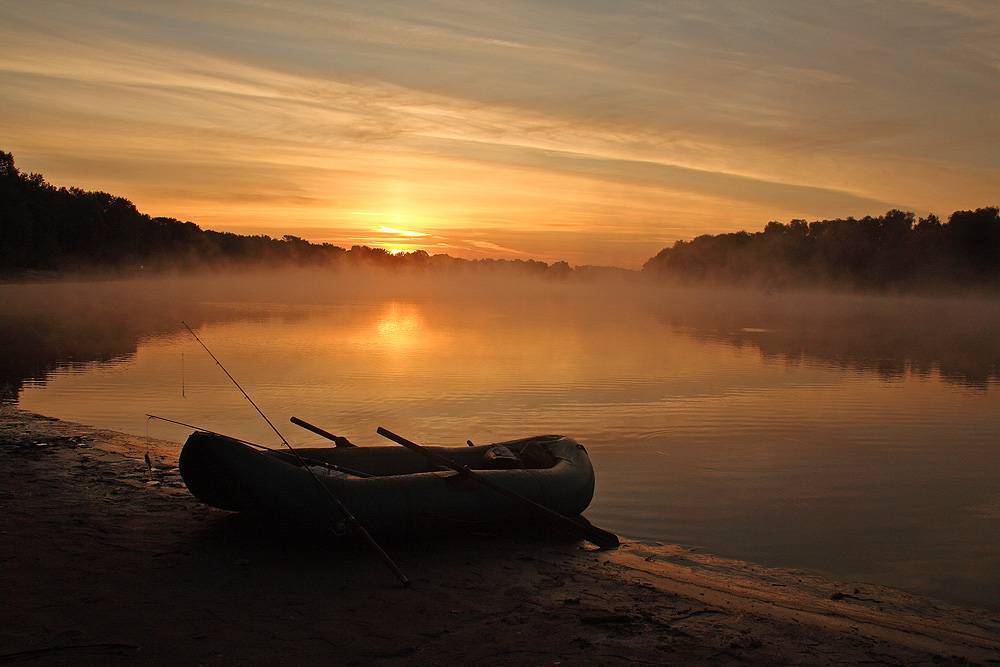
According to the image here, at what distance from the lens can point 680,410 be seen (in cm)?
1539

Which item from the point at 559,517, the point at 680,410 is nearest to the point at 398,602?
the point at 559,517

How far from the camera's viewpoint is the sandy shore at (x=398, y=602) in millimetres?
4848

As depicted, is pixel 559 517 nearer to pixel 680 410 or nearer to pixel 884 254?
pixel 680 410

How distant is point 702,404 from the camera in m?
16.1

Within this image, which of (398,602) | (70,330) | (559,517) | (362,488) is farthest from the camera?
(70,330)

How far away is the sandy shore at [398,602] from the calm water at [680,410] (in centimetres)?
116

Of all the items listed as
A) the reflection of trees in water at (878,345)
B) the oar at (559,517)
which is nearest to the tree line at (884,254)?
the reflection of trees in water at (878,345)

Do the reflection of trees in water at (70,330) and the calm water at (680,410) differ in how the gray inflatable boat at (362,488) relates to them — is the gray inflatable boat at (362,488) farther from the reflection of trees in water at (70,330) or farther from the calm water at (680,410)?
the reflection of trees in water at (70,330)

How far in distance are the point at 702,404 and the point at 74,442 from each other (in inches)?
450

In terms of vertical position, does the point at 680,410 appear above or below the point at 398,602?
above

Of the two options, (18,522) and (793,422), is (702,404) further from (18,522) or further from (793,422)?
(18,522)

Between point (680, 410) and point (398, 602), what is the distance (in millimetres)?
→ 10609

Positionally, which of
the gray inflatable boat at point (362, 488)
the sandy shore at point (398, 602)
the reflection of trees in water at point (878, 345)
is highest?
the reflection of trees in water at point (878, 345)

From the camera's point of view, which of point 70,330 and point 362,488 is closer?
point 362,488
